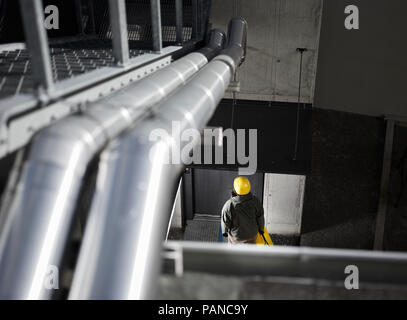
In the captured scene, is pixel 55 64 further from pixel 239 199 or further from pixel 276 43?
pixel 276 43

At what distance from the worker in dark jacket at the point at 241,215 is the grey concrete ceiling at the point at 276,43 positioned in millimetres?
2729

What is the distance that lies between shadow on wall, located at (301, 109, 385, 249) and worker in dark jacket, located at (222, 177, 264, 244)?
2621 millimetres

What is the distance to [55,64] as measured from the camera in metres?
3.22

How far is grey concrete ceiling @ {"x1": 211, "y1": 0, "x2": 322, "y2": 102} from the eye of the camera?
6199 mm

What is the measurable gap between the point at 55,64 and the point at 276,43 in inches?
173

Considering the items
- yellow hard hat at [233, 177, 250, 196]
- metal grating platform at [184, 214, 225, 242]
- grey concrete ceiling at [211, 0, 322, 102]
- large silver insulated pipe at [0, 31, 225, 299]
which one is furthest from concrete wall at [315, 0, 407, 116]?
large silver insulated pipe at [0, 31, 225, 299]

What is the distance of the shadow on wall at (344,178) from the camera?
21.4ft

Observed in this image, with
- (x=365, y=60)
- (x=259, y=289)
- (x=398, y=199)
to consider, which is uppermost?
(x=365, y=60)

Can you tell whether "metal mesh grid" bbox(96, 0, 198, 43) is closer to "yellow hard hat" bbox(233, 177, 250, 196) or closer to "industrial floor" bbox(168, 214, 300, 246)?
"yellow hard hat" bbox(233, 177, 250, 196)

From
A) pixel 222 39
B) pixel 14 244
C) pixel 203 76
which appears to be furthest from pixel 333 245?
pixel 14 244

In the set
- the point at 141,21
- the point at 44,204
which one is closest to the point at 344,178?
the point at 141,21

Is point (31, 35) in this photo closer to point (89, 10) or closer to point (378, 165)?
point (89, 10)

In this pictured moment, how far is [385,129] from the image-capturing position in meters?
6.34
